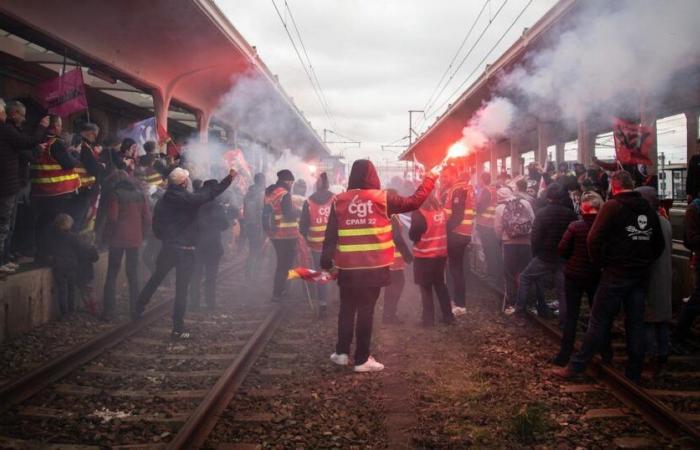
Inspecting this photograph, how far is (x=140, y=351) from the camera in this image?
5934 millimetres

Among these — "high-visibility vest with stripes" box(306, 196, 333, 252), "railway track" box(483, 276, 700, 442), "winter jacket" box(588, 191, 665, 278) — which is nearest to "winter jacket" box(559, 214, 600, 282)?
"winter jacket" box(588, 191, 665, 278)

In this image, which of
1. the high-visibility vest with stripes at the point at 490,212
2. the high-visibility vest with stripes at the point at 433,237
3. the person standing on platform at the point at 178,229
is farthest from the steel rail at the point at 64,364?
the high-visibility vest with stripes at the point at 490,212

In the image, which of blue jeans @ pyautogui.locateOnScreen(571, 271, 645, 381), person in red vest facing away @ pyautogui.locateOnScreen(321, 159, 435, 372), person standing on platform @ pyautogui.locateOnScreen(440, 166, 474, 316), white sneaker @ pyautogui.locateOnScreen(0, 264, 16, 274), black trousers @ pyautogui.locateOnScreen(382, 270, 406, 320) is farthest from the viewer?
person standing on platform @ pyautogui.locateOnScreen(440, 166, 474, 316)

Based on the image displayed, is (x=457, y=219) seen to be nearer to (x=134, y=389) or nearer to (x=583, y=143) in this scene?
(x=134, y=389)

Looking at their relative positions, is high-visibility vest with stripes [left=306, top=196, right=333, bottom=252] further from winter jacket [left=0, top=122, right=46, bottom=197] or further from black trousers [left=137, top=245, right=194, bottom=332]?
winter jacket [left=0, top=122, right=46, bottom=197]

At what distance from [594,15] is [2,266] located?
8.80 m

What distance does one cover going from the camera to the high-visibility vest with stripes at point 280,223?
8.18 m

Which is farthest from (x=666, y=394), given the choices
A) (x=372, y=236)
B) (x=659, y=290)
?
(x=372, y=236)

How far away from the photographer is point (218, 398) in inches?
172

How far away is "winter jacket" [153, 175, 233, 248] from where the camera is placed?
20.6ft

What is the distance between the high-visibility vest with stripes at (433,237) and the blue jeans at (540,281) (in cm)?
109

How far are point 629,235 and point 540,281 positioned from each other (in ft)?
8.90

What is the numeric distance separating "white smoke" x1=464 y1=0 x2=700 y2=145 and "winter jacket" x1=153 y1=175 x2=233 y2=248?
598cm

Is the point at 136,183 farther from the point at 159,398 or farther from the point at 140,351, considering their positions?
the point at 159,398
